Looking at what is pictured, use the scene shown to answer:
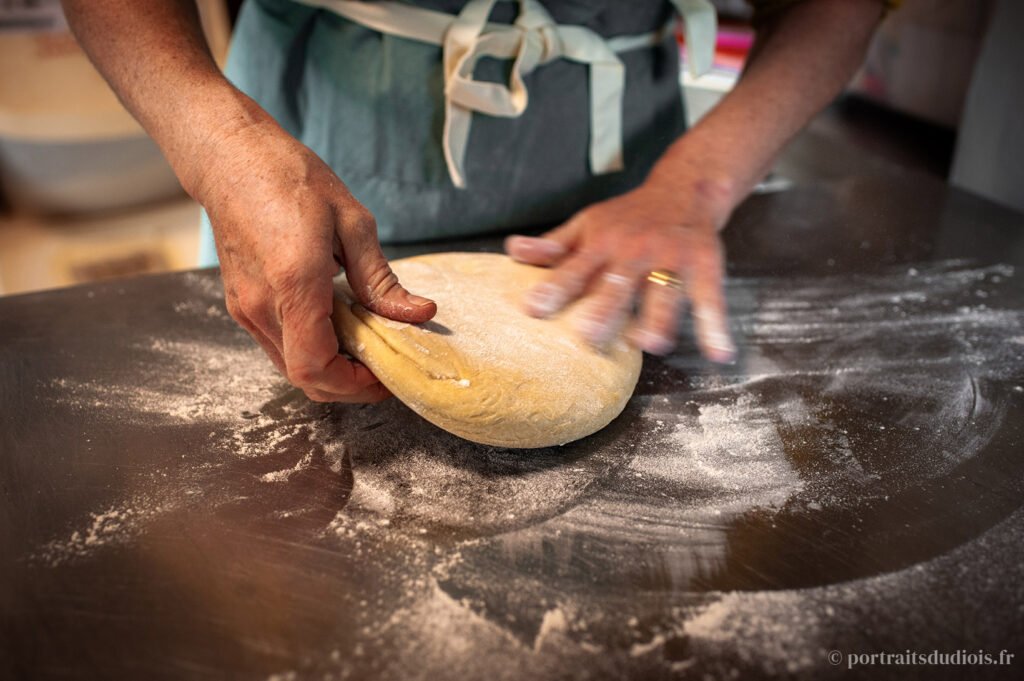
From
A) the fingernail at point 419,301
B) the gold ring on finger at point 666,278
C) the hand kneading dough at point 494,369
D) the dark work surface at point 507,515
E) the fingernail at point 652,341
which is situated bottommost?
the dark work surface at point 507,515

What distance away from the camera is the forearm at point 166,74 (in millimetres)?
970

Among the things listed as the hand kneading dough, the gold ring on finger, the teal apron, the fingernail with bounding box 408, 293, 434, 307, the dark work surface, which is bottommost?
the dark work surface

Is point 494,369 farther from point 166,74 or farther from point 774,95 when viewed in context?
point 774,95

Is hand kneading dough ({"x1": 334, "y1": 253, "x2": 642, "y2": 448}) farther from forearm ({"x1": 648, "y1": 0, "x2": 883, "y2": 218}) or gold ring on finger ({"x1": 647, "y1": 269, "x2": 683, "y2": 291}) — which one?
forearm ({"x1": 648, "y1": 0, "x2": 883, "y2": 218})

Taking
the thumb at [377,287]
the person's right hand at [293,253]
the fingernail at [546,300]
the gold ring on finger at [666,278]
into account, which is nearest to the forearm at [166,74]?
the person's right hand at [293,253]

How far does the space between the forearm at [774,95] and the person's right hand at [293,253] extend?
0.54 m

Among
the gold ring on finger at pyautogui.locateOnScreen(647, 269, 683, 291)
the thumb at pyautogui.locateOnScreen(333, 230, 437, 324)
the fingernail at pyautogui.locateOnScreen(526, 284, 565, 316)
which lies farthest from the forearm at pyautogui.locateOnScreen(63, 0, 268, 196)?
the gold ring on finger at pyautogui.locateOnScreen(647, 269, 683, 291)

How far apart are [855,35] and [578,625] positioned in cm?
129

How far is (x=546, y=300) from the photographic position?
1013 mm

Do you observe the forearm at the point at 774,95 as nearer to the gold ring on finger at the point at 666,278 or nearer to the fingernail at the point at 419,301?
the gold ring on finger at the point at 666,278

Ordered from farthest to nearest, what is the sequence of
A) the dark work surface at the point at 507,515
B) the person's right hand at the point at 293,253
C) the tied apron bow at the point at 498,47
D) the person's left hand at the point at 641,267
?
1. the tied apron bow at the point at 498,47
2. the person's left hand at the point at 641,267
3. the person's right hand at the point at 293,253
4. the dark work surface at the point at 507,515

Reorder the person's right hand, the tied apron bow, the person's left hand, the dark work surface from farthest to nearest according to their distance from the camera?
the tied apron bow
the person's left hand
the person's right hand
the dark work surface

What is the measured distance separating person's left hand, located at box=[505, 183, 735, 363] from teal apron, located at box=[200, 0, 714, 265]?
30cm

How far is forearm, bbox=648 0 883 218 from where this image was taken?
1.27 metres
